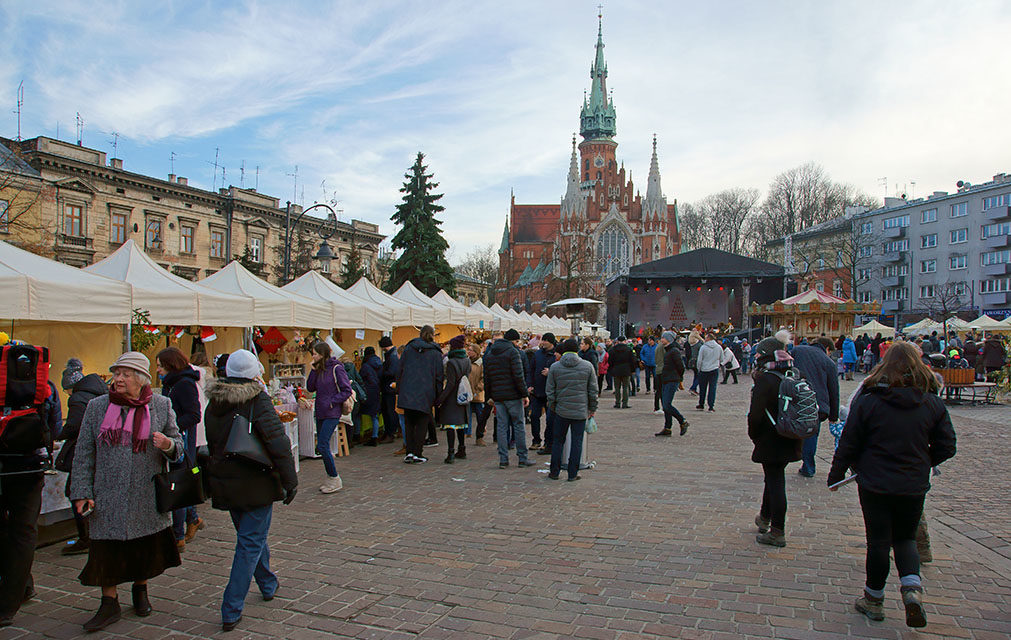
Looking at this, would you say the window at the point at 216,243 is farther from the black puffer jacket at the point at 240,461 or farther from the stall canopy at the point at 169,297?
the black puffer jacket at the point at 240,461

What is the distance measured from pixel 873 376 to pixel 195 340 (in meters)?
10.5

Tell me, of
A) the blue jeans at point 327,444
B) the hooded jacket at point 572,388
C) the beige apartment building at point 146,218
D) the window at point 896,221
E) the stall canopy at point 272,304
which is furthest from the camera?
the window at point 896,221

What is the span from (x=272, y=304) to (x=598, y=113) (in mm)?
102564

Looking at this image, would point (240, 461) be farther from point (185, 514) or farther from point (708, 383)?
point (708, 383)

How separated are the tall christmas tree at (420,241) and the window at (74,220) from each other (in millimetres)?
18085

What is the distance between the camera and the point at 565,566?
4.89 m

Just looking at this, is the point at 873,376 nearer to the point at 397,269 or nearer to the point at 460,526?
the point at 460,526

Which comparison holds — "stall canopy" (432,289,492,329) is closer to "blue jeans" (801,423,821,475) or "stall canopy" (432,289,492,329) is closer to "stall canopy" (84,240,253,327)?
"stall canopy" (84,240,253,327)

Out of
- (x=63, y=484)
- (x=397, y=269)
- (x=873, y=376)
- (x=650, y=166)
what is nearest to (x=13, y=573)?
(x=63, y=484)

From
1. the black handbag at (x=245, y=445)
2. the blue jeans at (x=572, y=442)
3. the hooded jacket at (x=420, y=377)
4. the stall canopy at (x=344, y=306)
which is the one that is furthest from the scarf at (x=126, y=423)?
the stall canopy at (x=344, y=306)

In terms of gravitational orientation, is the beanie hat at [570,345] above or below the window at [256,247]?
below

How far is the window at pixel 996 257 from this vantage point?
54.2 meters

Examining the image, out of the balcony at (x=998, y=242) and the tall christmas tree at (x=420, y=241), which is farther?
the balcony at (x=998, y=242)

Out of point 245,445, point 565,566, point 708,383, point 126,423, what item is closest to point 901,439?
point 565,566
